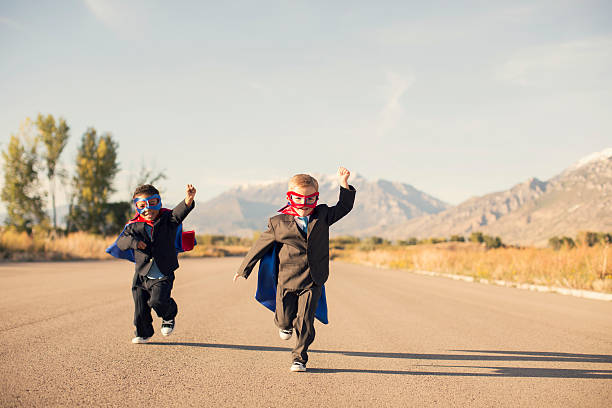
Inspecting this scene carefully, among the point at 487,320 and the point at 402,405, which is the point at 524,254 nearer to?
the point at 487,320

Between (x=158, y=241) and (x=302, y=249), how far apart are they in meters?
1.84

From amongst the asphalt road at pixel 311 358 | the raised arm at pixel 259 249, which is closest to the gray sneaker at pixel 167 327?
the asphalt road at pixel 311 358

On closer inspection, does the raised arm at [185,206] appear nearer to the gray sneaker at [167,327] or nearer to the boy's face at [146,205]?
the boy's face at [146,205]

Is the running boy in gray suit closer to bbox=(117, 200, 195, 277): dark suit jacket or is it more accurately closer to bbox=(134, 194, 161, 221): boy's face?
bbox=(117, 200, 195, 277): dark suit jacket

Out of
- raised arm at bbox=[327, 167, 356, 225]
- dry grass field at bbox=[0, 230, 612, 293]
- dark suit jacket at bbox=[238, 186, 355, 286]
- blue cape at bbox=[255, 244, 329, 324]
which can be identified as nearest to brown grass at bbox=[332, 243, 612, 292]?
dry grass field at bbox=[0, 230, 612, 293]

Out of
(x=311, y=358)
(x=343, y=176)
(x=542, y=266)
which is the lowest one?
(x=311, y=358)

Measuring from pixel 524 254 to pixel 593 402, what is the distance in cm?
1705

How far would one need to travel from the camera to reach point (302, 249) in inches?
198

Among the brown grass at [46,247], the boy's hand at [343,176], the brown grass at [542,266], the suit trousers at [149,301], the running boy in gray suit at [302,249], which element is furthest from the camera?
the brown grass at [46,247]

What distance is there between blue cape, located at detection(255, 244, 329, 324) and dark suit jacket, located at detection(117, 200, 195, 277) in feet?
3.52

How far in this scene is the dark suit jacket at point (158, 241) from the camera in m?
5.77

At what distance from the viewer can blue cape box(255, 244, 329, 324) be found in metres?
5.39

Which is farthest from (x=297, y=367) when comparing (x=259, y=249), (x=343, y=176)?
(x=343, y=176)

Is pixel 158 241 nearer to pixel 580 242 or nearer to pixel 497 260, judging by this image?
pixel 497 260
